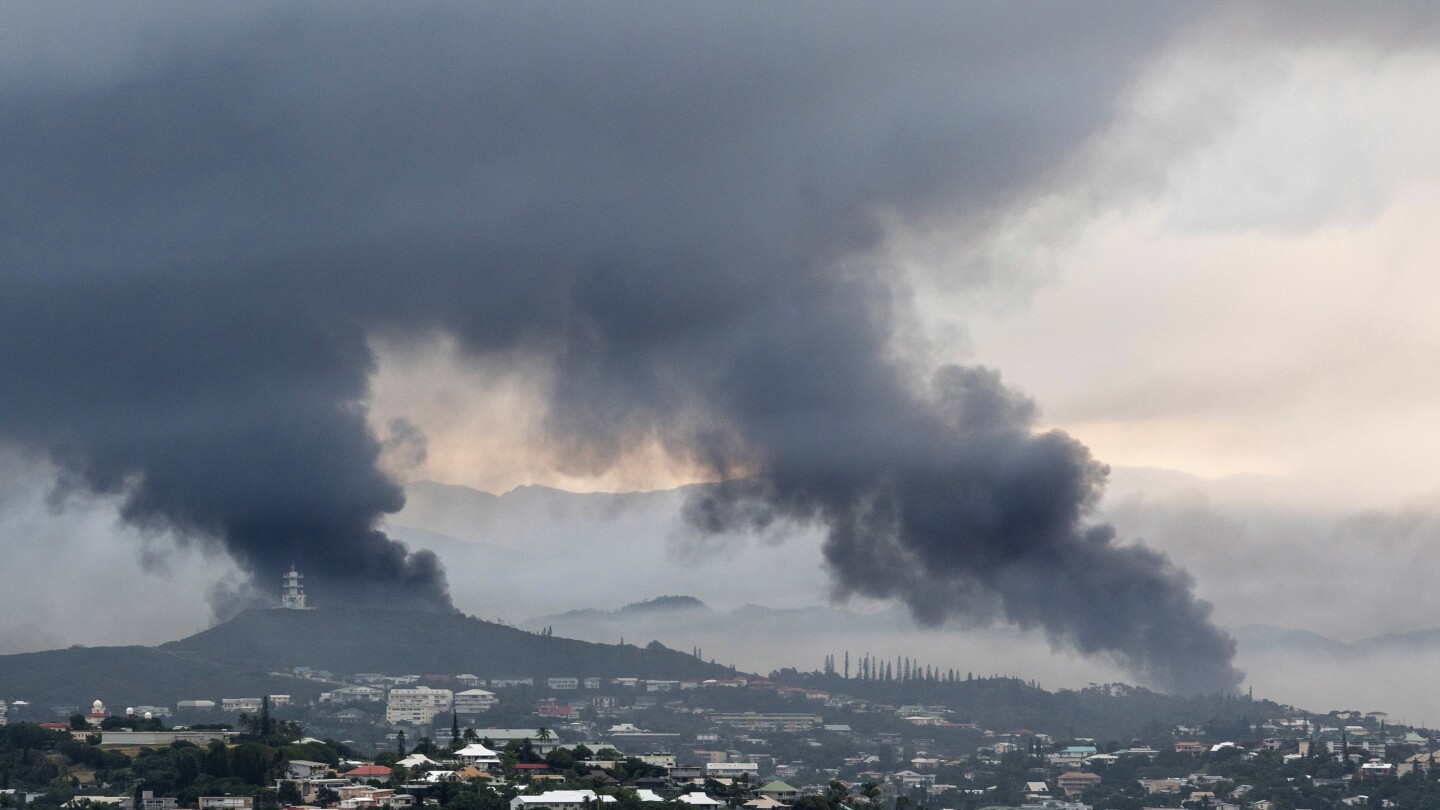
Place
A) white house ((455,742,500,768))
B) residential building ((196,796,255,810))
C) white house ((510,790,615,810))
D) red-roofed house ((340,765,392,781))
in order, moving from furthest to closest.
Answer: white house ((455,742,500,768)) → red-roofed house ((340,765,392,781)) → residential building ((196,796,255,810)) → white house ((510,790,615,810))

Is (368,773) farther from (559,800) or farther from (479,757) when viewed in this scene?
(559,800)

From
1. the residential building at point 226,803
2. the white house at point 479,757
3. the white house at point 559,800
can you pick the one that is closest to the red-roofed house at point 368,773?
→ the white house at point 479,757

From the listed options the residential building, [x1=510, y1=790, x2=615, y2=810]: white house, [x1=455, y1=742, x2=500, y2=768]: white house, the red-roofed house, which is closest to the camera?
[x1=510, y1=790, x2=615, y2=810]: white house

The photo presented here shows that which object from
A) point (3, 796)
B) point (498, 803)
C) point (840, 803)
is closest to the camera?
point (498, 803)

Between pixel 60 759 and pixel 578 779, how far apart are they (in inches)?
1951

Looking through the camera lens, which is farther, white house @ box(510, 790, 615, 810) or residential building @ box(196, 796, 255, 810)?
residential building @ box(196, 796, 255, 810)

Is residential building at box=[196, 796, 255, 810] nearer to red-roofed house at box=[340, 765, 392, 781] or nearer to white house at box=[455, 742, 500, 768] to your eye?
red-roofed house at box=[340, 765, 392, 781]

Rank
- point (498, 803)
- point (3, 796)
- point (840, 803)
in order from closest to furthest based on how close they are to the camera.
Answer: point (498, 803), point (3, 796), point (840, 803)

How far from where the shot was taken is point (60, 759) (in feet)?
650

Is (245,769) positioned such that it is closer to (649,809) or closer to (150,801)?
(150,801)

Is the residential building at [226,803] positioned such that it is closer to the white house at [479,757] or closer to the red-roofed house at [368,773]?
the red-roofed house at [368,773]

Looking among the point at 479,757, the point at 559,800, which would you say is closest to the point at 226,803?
the point at 559,800

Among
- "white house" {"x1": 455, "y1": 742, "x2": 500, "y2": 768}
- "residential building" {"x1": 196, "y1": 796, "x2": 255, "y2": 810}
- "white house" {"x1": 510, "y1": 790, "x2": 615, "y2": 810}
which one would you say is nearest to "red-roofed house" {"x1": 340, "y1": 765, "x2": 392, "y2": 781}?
"white house" {"x1": 455, "y1": 742, "x2": 500, "y2": 768}

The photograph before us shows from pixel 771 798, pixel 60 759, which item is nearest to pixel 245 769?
pixel 60 759
